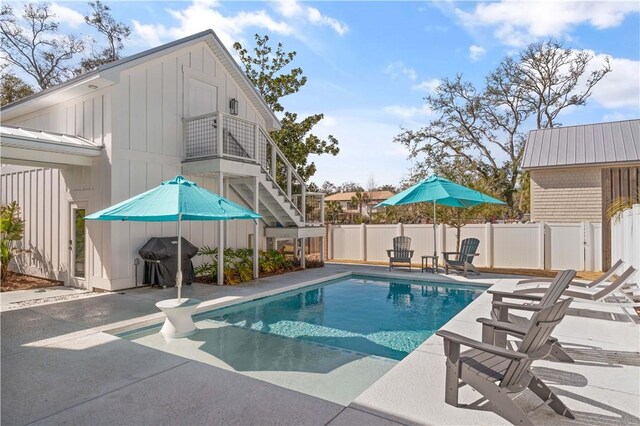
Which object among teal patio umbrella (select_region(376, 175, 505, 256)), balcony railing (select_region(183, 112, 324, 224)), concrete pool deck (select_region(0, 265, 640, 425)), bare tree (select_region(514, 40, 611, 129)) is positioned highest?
bare tree (select_region(514, 40, 611, 129))

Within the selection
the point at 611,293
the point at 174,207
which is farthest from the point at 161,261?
the point at 611,293

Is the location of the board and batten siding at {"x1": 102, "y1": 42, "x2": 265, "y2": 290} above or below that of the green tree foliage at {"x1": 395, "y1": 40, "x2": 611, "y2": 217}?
below

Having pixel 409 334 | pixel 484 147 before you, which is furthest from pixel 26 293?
pixel 484 147

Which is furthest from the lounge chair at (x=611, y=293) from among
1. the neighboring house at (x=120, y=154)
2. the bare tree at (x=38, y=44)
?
the bare tree at (x=38, y=44)

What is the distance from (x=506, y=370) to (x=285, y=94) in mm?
17390

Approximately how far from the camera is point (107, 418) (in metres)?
3.18

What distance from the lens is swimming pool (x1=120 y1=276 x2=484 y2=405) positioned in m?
4.56

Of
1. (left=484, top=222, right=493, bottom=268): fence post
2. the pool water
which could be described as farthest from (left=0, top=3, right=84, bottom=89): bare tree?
(left=484, top=222, right=493, bottom=268): fence post

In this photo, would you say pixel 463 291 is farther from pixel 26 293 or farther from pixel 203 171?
pixel 26 293

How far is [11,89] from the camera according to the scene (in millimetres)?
21109

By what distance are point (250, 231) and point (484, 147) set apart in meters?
22.6

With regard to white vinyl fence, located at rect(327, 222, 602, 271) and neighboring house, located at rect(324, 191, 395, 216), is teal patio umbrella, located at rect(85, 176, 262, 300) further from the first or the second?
neighboring house, located at rect(324, 191, 395, 216)

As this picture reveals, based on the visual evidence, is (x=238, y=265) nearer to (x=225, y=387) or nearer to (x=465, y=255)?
(x=465, y=255)

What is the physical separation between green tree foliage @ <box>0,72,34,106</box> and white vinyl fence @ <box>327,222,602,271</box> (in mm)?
19860
